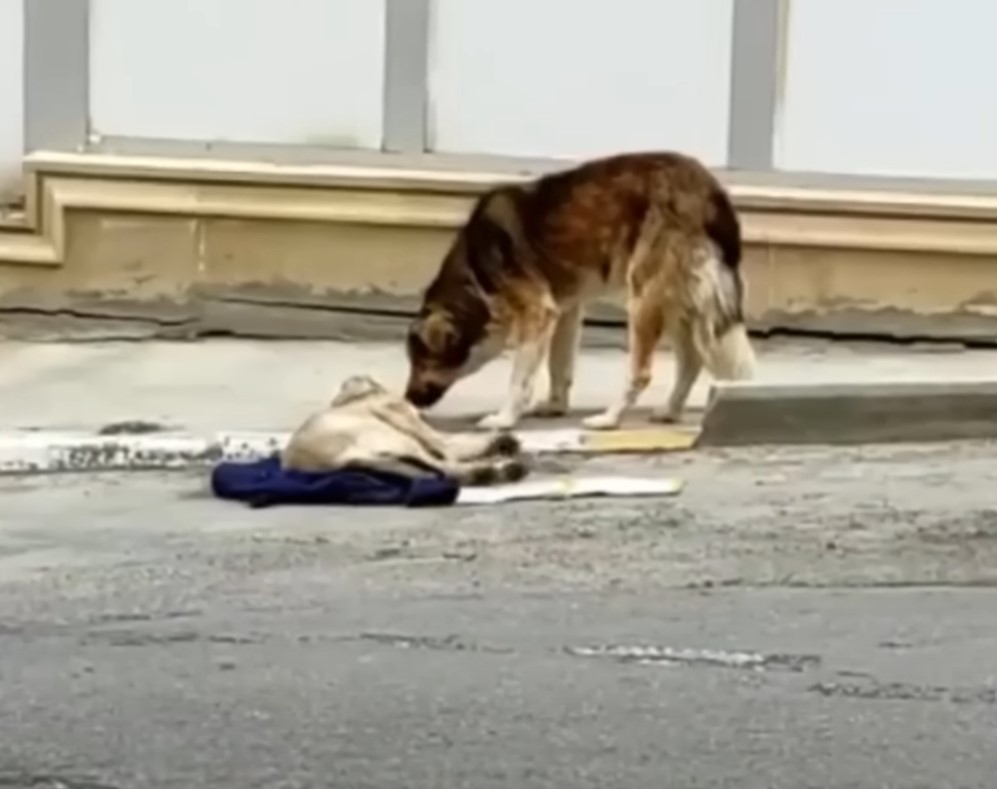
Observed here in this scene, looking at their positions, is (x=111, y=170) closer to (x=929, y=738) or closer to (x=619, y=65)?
(x=619, y=65)

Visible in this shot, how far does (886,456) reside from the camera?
1007cm

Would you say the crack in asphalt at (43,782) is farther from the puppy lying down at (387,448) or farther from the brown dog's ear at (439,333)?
the brown dog's ear at (439,333)

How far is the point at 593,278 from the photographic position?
34.3ft

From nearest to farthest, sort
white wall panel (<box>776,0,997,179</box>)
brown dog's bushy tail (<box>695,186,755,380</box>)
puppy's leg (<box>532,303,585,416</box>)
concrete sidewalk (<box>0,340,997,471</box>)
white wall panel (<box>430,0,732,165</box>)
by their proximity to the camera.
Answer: concrete sidewalk (<box>0,340,997,471</box>)
brown dog's bushy tail (<box>695,186,755,380</box>)
puppy's leg (<box>532,303,585,416</box>)
white wall panel (<box>776,0,997,179</box>)
white wall panel (<box>430,0,732,165</box>)

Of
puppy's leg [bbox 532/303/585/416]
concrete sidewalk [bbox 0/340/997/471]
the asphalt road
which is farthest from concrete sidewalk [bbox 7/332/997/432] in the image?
the asphalt road

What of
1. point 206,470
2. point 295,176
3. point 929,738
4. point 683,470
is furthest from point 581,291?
point 929,738

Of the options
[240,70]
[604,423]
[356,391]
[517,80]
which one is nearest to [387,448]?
[356,391]

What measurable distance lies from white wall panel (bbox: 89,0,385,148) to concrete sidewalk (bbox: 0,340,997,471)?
3.75 feet

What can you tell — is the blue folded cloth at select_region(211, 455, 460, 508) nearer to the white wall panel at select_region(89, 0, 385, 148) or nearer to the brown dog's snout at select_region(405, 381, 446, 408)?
the brown dog's snout at select_region(405, 381, 446, 408)

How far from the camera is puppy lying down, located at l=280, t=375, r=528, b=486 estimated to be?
900cm

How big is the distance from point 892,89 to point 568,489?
4.31 meters

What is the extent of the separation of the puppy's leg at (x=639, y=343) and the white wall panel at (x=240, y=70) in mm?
2938

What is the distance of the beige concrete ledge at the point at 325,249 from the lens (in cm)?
1255

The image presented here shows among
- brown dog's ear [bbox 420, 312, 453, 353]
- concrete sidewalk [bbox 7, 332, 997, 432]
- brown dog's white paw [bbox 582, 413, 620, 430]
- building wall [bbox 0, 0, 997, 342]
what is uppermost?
building wall [bbox 0, 0, 997, 342]
